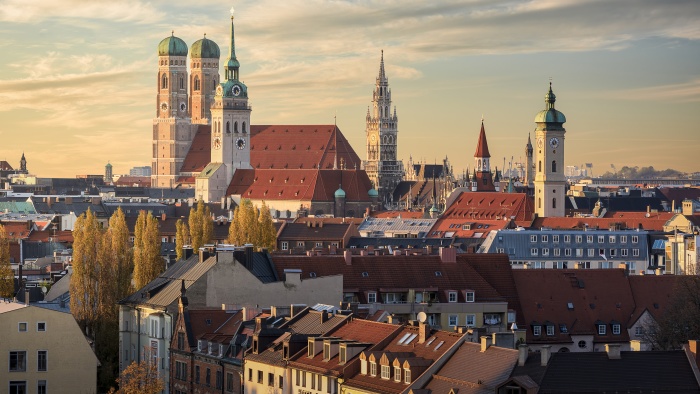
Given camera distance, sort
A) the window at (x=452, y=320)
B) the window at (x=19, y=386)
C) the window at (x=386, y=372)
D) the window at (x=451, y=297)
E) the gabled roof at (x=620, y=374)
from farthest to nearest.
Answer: the window at (x=451, y=297) → the window at (x=452, y=320) → the window at (x=19, y=386) → the window at (x=386, y=372) → the gabled roof at (x=620, y=374)

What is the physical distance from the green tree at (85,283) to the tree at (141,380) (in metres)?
21.7

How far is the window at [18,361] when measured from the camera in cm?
8444

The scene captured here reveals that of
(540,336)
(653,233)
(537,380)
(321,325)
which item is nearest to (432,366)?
(537,380)

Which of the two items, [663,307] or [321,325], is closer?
[321,325]

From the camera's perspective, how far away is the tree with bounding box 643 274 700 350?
88125 mm

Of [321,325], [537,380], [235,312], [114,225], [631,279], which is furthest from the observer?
[114,225]

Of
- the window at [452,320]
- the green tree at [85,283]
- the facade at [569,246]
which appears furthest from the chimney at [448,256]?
the facade at [569,246]

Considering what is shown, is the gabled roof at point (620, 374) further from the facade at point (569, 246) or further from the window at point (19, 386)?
the facade at point (569, 246)

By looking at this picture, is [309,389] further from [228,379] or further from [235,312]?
[235,312]

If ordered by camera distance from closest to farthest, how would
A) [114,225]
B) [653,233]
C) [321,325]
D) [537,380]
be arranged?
[537,380]
[321,325]
[114,225]
[653,233]

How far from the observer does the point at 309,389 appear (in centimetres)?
6962

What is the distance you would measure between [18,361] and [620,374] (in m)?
33.0

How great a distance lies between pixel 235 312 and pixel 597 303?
25812 millimetres

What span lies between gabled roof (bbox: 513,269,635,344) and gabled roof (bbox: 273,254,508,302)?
261 centimetres
